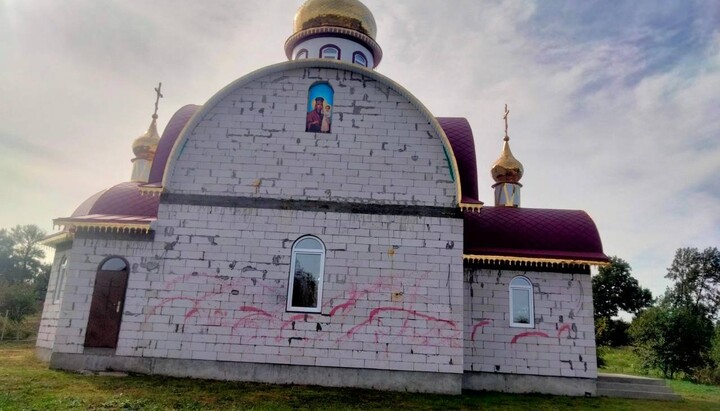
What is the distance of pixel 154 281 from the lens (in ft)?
31.5

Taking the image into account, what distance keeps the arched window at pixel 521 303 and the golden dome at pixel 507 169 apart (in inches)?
172

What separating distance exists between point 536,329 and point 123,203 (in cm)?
971

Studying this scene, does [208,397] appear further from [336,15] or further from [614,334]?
[614,334]

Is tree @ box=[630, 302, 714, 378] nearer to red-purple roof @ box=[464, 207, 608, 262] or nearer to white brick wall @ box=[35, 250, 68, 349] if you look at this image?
red-purple roof @ box=[464, 207, 608, 262]

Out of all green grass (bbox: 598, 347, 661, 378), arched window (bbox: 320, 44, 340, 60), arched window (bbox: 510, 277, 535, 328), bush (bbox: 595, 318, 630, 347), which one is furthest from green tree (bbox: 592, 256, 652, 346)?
arched window (bbox: 320, 44, 340, 60)

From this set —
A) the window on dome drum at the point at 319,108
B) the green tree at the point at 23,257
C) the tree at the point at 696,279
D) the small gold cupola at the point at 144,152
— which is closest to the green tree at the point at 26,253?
the green tree at the point at 23,257

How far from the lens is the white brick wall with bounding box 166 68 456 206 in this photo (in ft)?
32.9

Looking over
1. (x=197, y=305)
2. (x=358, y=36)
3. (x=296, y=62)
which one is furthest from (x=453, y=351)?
(x=358, y=36)

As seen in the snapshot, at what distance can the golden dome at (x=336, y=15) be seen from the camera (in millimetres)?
14414

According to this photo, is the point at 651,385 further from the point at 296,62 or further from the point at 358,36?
the point at 358,36

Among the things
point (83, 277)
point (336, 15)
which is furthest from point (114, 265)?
point (336, 15)

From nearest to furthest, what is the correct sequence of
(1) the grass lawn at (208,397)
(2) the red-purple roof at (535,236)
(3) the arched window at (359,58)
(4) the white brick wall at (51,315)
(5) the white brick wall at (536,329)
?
(1) the grass lawn at (208,397)
(4) the white brick wall at (51,315)
(5) the white brick wall at (536,329)
(2) the red-purple roof at (535,236)
(3) the arched window at (359,58)

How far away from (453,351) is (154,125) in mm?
11232

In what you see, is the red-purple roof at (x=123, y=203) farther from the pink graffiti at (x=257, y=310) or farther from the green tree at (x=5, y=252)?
the green tree at (x=5, y=252)
